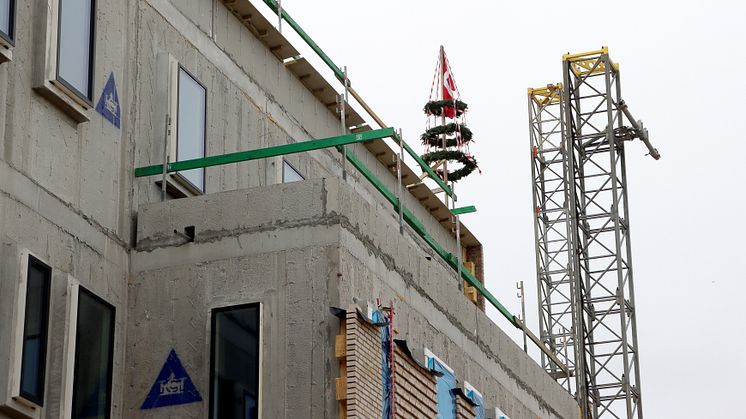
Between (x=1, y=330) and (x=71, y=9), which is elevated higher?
(x=71, y=9)

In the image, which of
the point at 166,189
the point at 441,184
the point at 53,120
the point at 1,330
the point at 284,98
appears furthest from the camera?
the point at 441,184

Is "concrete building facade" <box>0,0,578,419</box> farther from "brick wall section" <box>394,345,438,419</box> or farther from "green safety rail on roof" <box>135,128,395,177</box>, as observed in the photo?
"green safety rail on roof" <box>135,128,395,177</box>

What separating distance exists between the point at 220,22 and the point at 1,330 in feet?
30.8

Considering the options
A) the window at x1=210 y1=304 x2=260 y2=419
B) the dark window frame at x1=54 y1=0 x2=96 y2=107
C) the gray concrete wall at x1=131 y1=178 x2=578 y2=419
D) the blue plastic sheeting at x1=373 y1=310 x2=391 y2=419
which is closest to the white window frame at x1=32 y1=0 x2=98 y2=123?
the dark window frame at x1=54 y1=0 x2=96 y2=107

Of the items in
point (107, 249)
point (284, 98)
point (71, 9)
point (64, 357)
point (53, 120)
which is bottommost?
point (64, 357)

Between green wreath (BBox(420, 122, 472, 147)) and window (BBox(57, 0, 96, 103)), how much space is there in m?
34.3

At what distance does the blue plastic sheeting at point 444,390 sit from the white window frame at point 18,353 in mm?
6529

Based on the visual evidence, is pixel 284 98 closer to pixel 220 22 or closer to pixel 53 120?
pixel 220 22

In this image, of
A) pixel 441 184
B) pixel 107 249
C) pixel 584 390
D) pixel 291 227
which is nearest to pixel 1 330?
pixel 107 249

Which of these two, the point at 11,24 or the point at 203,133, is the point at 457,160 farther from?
the point at 11,24

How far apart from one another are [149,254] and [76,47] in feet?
9.78

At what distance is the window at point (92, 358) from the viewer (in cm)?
1964

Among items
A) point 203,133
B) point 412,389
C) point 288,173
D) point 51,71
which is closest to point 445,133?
point 288,173

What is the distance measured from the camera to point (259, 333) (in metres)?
20.3
